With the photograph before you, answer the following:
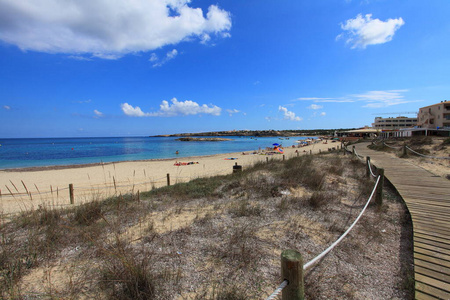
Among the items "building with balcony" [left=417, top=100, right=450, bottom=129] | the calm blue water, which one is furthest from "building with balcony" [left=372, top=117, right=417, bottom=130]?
the calm blue water

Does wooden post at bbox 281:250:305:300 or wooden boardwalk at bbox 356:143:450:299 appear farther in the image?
wooden boardwalk at bbox 356:143:450:299

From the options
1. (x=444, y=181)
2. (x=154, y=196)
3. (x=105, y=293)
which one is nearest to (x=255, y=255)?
(x=105, y=293)

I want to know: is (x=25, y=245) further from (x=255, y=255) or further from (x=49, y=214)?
(x=255, y=255)

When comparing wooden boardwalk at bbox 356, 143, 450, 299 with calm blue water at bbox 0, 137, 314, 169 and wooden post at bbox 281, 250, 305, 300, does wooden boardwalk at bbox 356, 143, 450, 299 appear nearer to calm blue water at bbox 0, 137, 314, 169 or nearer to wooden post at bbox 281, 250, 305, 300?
wooden post at bbox 281, 250, 305, 300

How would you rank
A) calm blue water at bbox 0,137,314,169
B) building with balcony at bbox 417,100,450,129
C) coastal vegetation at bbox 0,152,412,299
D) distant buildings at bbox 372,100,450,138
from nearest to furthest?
1. coastal vegetation at bbox 0,152,412,299
2. calm blue water at bbox 0,137,314,169
3. distant buildings at bbox 372,100,450,138
4. building with balcony at bbox 417,100,450,129

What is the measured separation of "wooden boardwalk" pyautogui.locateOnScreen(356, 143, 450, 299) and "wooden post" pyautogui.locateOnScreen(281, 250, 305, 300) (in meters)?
1.80

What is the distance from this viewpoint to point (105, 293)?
2.27 metres

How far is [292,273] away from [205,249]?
6.38 feet

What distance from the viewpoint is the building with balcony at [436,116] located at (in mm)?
42125

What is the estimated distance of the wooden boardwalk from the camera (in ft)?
7.97

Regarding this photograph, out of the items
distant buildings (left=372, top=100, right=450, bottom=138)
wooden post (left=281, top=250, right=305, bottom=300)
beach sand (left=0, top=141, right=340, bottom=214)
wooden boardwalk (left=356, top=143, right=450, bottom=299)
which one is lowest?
beach sand (left=0, top=141, right=340, bottom=214)

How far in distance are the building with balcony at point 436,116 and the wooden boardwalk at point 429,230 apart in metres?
49.0

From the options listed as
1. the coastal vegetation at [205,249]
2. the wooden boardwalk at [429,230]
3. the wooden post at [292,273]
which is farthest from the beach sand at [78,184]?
the wooden boardwalk at [429,230]

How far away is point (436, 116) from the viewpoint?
44.5m
